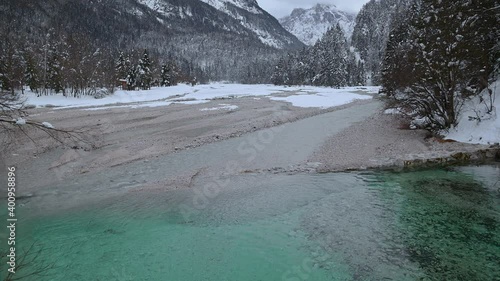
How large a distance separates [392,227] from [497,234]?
2640 millimetres

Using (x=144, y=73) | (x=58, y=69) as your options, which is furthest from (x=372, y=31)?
(x=58, y=69)

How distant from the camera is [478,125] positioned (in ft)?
57.1

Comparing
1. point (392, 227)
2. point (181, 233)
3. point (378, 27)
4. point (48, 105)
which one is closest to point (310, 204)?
point (392, 227)

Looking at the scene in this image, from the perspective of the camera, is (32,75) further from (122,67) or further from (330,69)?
(330,69)

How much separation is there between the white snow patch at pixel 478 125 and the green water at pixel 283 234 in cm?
490

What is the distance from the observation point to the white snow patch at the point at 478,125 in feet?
53.3

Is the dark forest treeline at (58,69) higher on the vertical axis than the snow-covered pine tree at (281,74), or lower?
lower

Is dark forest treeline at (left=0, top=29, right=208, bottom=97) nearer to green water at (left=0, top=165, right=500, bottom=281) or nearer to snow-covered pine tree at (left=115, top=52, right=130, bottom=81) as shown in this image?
snow-covered pine tree at (left=115, top=52, right=130, bottom=81)

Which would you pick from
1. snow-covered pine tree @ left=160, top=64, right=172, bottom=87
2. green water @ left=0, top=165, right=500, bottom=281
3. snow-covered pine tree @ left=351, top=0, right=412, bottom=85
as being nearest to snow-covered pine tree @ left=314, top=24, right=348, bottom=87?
snow-covered pine tree @ left=351, top=0, right=412, bottom=85

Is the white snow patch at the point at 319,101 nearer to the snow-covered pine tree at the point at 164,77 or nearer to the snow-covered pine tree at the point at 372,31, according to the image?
the snow-covered pine tree at the point at 164,77

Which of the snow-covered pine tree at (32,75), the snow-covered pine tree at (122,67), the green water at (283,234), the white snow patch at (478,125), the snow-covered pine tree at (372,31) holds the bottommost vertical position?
the green water at (283,234)

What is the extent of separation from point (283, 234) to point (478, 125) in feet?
50.2

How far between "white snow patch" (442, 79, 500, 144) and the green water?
193 inches

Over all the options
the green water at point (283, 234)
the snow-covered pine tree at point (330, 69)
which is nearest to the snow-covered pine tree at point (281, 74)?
the snow-covered pine tree at point (330, 69)
